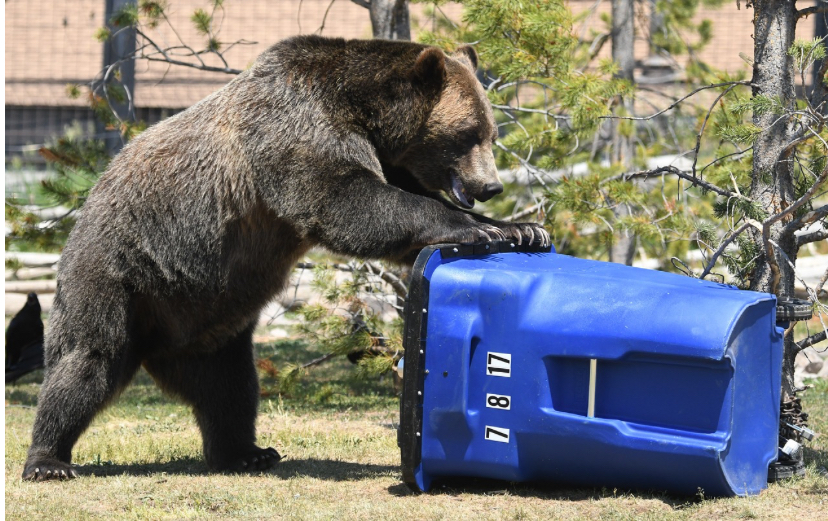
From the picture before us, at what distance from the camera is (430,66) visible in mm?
5012

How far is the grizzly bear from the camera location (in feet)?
15.3

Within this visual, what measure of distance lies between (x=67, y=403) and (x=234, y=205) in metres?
1.31

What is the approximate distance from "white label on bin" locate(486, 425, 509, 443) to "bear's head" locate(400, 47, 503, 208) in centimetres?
158

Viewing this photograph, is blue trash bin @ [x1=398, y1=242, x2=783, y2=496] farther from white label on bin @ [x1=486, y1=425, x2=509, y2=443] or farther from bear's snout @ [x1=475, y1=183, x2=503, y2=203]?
bear's snout @ [x1=475, y1=183, x2=503, y2=203]

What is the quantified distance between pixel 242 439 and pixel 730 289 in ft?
9.01

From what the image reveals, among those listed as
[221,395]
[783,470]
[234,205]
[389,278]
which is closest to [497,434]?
[783,470]

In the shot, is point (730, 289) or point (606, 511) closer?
point (606, 511)

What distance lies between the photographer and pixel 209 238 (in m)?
4.96

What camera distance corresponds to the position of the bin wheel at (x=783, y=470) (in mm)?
4172

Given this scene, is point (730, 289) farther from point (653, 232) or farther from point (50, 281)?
point (50, 281)

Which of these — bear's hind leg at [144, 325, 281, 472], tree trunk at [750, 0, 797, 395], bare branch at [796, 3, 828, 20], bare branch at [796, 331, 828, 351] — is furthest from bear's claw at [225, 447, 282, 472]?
bare branch at [796, 3, 828, 20]

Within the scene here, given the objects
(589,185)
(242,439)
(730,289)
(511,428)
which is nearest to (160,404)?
(242,439)

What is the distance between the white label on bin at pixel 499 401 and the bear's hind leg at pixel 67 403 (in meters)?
2.10

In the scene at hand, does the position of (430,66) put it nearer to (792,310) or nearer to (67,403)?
(792,310)
